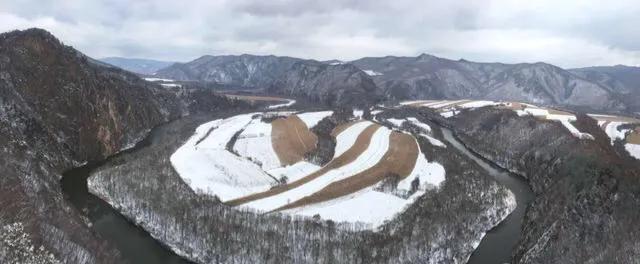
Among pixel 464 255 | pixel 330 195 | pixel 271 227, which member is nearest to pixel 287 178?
pixel 330 195

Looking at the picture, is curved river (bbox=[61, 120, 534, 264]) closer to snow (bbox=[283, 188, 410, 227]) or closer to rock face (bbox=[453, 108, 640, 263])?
rock face (bbox=[453, 108, 640, 263])

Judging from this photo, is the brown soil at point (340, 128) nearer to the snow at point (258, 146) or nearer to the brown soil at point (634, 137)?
the snow at point (258, 146)

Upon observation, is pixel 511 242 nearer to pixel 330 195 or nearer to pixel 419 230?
pixel 419 230

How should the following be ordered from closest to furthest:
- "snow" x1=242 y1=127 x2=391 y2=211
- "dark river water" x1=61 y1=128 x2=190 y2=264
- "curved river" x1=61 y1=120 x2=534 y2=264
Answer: "dark river water" x1=61 y1=128 x2=190 y2=264 < "curved river" x1=61 y1=120 x2=534 y2=264 < "snow" x1=242 y1=127 x2=391 y2=211

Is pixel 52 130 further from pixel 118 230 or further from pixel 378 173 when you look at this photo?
pixel 378 173

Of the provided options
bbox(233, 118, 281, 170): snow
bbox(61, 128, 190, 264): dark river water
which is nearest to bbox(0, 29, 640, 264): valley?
bbox(61, 128, 190, 264): dark river water

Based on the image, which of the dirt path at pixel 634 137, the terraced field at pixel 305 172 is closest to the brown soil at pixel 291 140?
the terraced field at pixel 305 172

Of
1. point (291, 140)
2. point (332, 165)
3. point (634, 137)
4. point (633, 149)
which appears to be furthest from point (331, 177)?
point (634, 137)
